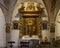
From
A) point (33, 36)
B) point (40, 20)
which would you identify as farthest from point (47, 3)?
point (33, 36)

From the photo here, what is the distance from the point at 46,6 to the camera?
2119 centimetres

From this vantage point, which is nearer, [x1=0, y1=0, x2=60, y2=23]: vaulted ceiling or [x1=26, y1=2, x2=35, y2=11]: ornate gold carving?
[x1=0, y1=0, x2=60, y2=23]: vaulted ceiling

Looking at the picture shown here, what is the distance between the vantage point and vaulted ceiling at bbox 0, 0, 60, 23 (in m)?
20.7

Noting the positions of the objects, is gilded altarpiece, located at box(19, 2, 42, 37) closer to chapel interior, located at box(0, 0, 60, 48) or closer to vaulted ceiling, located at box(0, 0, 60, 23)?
chapel interior, located at box(0, 0, 60, 48)

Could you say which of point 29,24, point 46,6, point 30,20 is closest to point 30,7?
point 30,20

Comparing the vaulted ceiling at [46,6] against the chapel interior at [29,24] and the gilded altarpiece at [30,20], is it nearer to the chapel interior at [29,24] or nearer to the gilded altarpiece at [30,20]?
the chapel interior at [29,24]

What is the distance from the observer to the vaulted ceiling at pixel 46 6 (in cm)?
2068

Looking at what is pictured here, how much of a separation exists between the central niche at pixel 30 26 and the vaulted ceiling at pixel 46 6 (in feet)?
8.36

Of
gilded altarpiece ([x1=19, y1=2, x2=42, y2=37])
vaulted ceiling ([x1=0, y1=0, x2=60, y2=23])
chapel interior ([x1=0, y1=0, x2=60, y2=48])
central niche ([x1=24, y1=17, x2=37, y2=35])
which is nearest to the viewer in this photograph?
vaulted ceiling ([x1=0, y1=0, x2=60, y2=23])

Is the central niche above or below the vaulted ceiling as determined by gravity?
below

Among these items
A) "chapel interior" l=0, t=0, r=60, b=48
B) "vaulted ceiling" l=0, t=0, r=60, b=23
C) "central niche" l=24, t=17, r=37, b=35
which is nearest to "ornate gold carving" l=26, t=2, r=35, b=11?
"chapel interior" l=0, t=0, r=60, b=48

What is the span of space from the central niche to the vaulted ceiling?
Result: 2548 millimetres

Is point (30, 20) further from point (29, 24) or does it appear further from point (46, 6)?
point (46, 6)

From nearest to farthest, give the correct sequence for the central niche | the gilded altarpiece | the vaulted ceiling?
the vaulted ceiling → the gilded altarpiece → the central niche
